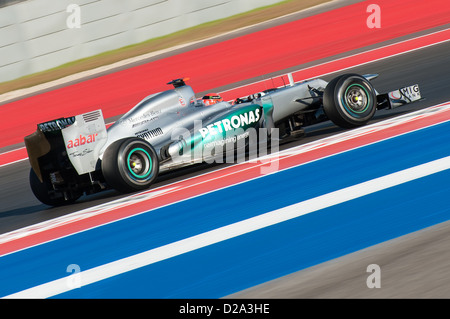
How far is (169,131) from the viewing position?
319 inches

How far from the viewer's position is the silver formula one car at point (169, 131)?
7664 mm

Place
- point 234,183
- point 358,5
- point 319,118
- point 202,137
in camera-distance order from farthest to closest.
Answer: point 358,5
point 319,118
point 202,137
point 234,183

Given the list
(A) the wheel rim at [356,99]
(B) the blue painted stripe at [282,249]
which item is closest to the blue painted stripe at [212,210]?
(B) the blue painted stripe at [282,249]

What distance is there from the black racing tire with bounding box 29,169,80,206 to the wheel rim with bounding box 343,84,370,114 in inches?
122

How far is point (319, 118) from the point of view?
872 cm

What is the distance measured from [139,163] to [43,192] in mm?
1157

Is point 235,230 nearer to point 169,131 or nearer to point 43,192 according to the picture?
point 169,131

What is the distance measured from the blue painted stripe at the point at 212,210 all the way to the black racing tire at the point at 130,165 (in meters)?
0.82

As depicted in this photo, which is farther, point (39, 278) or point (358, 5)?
point (358, 5)

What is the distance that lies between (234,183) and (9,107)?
9900 millimetres

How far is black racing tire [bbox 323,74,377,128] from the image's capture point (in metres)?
8.30

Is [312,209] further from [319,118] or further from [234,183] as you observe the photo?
[319,118]

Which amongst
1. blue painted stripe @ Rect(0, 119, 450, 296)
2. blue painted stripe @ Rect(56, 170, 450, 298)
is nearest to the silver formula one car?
blue painted stripe @ Rect(0, 119, 450, 296)

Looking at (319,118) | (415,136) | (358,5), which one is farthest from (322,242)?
(358,5)
